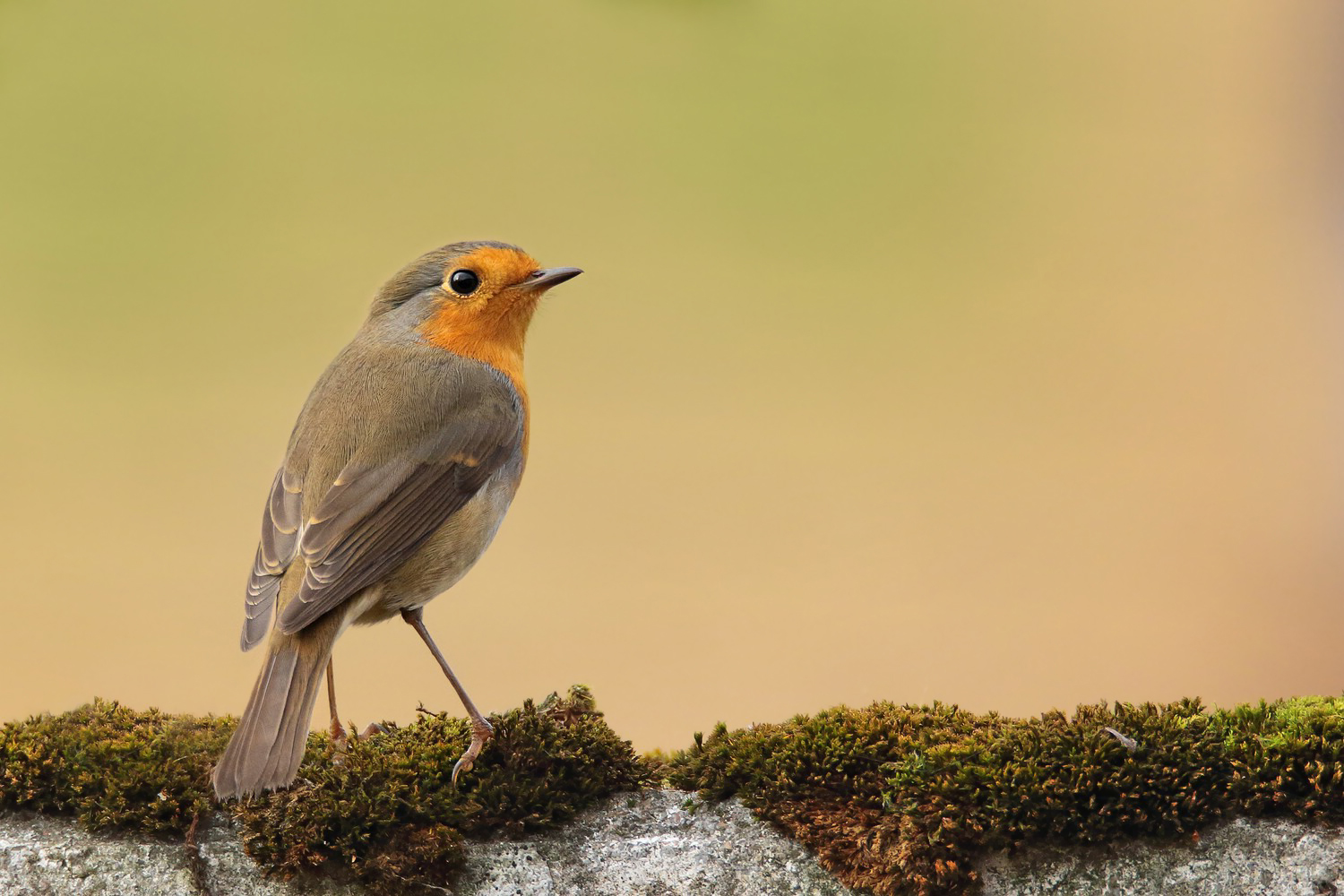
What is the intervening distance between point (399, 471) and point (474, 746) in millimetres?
1100

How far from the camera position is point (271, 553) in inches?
139

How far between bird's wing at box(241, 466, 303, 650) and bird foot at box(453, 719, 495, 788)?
2.56 feet

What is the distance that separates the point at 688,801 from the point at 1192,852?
1.09m

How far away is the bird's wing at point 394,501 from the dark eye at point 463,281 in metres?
0.44

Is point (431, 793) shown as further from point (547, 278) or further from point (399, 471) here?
point (547, 278)

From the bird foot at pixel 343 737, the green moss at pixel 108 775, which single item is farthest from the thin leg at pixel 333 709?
the green moss at pixel 108 775

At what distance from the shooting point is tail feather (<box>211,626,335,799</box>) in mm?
2561

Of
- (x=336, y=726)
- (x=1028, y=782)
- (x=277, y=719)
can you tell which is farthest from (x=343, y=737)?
(x=1028, y=782)

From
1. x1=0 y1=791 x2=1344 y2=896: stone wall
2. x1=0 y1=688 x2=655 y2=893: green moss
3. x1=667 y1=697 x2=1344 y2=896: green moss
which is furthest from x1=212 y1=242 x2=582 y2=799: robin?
x1=667 y1=697 x2=1344 y2=896: green moss

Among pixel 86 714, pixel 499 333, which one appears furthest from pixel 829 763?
pixel 499 333

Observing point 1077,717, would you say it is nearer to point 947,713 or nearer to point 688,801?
point 947,713

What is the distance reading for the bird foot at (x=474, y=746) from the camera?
2.74 metres

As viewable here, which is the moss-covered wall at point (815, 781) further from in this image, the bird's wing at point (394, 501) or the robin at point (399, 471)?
the bird's wing at point (394, 501)

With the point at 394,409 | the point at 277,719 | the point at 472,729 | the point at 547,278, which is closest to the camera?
the point at 277,719
